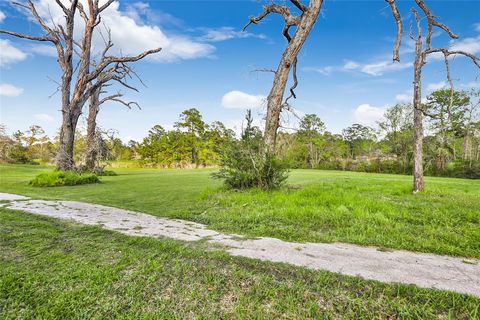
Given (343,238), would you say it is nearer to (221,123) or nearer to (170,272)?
(170,272)

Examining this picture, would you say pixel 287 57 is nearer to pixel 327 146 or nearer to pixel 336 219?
pixel 336 219

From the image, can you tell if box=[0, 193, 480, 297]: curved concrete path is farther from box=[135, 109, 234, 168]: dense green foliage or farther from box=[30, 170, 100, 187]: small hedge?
box=[135, 109, 234, 168]: dense green foliage

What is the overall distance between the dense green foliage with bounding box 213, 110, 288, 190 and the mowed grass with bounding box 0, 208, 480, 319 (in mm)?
4705

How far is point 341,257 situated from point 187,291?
1836mm

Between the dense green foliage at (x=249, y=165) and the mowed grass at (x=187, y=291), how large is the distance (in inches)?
185

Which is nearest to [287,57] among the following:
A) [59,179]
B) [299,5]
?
[299,5]

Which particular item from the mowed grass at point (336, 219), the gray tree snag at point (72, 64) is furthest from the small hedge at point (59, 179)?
the mowed grass at point (336, 219)

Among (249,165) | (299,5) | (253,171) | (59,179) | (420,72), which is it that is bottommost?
(59,179)

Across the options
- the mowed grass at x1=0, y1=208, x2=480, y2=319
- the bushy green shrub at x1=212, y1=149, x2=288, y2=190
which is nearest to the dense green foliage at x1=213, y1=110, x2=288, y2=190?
the bushy green shrub at x1=212, y1=149, x2=288, y2=190

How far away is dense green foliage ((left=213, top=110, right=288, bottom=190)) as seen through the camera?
7.48m

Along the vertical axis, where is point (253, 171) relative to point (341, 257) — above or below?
above

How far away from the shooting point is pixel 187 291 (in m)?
2.15

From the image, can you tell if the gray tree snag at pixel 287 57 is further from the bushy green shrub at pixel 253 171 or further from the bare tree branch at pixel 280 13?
the bushy green shrub at pixel 253 171

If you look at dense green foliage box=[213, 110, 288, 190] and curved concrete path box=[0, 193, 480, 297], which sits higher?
dense green foliage box=[213, 110, 288, 190]
